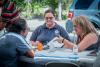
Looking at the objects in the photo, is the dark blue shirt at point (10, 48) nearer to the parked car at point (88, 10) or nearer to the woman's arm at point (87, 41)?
the woman's arm at point (87, 41)

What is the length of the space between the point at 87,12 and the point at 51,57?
6194 millimetres

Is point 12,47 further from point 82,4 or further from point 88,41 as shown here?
point 82,4

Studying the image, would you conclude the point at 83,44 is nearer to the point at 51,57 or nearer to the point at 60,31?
the point at 51,57

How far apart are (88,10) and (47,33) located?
4.78 meters

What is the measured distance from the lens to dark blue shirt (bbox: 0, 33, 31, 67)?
13.4ft

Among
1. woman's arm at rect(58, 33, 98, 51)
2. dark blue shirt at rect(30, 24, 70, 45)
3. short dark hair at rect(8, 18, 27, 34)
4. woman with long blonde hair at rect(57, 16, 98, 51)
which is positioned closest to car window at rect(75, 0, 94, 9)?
dark blue shirt at rect(30, 24, 70, 45)

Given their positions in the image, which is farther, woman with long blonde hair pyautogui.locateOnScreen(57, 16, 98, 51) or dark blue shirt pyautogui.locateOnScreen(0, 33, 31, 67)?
woman with long blonde hair pyautogui.locateOnScreen(57, 16, 98, 51)

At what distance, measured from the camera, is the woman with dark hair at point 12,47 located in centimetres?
407

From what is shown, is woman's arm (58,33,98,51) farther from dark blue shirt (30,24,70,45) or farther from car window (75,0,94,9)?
car window (75,0,94,9)

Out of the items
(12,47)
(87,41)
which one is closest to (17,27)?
(12,47)

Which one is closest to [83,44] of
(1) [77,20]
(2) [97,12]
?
(1) [77,20]

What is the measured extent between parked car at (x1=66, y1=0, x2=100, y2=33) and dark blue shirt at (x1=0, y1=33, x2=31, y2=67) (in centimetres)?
573

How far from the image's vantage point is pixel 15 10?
426 cm

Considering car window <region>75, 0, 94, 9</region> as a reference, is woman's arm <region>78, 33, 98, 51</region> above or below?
above
